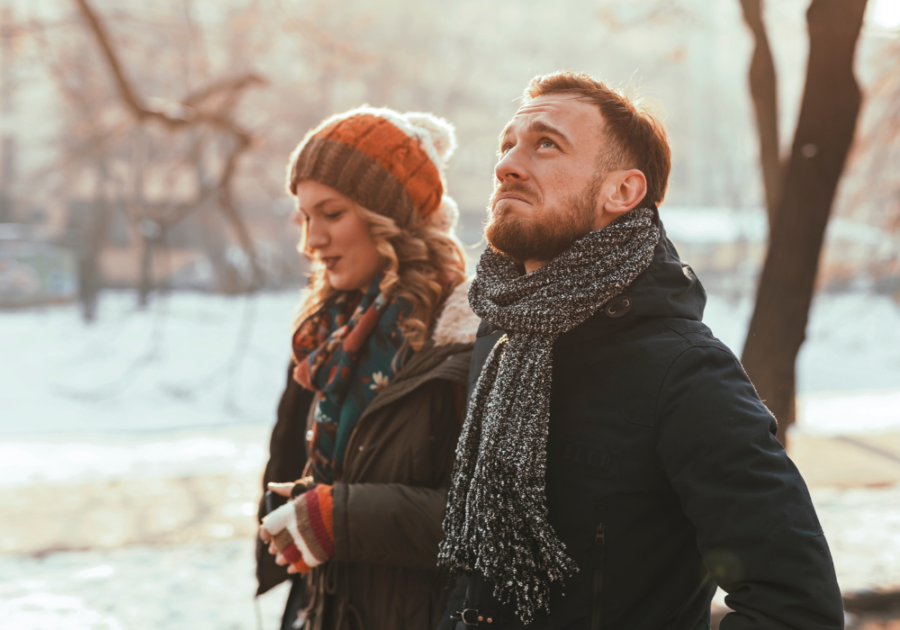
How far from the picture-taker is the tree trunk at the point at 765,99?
16.0 feet

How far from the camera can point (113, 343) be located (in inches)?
637

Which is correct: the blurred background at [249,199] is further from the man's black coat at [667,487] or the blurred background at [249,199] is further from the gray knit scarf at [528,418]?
the man's black coat at [667,487]

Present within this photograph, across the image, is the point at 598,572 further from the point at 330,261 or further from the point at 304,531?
the point at 330,261

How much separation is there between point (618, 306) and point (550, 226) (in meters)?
0.22

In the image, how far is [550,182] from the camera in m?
1.51

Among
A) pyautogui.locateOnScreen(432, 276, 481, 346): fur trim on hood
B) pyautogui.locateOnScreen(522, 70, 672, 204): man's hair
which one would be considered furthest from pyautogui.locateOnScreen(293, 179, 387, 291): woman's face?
pyautogui.locateOnScreen(522, 70, 672, 204): man's hair

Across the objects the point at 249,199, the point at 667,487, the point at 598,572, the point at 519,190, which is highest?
the point at 249,199

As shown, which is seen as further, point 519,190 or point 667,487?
point 519,190

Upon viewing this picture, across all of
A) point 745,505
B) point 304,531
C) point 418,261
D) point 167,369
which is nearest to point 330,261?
point 418,261

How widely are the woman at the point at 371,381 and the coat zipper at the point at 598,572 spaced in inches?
24.2

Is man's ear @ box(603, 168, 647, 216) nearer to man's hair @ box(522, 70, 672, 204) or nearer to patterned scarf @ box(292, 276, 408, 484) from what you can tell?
man's hair @ box(522, 70, 672, 204)

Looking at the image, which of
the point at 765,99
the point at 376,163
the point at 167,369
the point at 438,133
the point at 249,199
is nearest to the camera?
the point at 376,163

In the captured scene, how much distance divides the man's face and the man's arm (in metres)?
0.39

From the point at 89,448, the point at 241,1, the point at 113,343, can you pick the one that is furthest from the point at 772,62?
the point at 113,343
